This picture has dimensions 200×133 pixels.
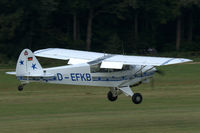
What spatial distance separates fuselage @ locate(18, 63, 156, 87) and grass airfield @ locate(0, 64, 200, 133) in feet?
3.38

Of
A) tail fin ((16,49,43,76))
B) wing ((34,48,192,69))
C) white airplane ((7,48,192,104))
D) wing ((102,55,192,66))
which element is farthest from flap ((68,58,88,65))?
tail fin ((16,49,43,76))

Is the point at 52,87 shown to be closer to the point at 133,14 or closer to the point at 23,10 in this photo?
the point at 23,10

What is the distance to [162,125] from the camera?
15.4 m

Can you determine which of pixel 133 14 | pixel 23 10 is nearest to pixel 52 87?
pixel 23 10

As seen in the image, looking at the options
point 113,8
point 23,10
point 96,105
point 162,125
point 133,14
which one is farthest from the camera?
point 133,14

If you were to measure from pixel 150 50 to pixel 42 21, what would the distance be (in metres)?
10.2

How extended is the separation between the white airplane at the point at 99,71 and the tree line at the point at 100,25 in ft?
62.5

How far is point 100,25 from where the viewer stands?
149 ft

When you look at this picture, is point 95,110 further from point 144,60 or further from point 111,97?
point 144,60

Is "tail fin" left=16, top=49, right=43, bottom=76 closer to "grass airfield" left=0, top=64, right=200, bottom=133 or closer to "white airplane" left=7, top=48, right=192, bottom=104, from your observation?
"white airplane" left=7, top=48, right=192, bottom=104

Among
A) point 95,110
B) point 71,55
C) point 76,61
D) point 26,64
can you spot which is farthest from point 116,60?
point 71,55

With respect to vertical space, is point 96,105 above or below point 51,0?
below

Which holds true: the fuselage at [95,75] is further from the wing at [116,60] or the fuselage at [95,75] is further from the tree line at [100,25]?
the tree line at [100,25]

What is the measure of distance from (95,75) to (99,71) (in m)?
0.22
